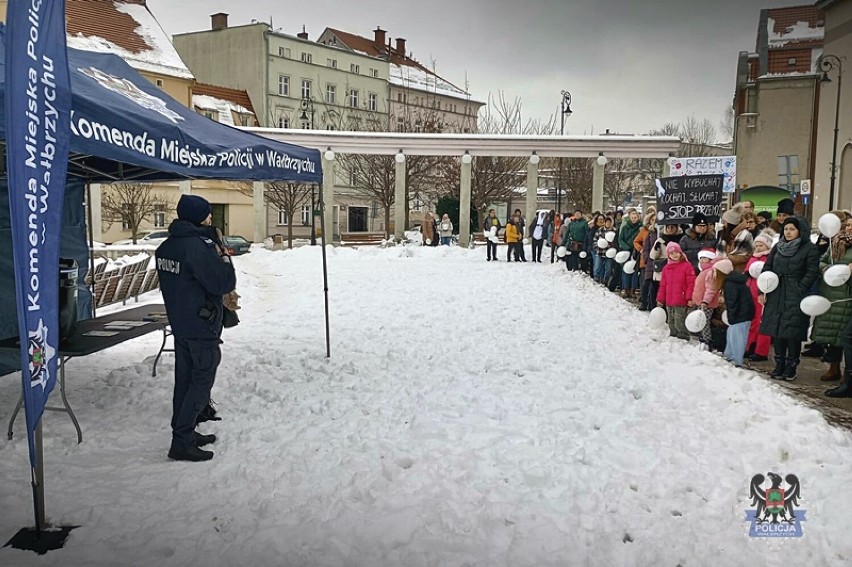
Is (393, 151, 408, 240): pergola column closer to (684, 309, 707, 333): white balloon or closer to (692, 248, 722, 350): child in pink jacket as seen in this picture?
(692, 248, 722, 350): child in pink jacket

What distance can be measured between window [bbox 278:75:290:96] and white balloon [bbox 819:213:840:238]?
53793 millimetres

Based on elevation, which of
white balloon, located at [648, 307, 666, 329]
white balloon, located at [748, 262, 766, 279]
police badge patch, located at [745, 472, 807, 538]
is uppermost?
white balloon, located at [748, 262, 766, 279]

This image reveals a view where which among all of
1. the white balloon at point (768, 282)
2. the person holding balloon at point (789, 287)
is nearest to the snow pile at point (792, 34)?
the person holding balloon at point (789, 287)

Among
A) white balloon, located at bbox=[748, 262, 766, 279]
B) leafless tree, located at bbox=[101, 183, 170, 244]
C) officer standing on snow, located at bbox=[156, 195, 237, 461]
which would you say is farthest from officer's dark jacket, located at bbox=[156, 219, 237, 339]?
leafless tree, located at bbox=[101, 183, 170, 244]

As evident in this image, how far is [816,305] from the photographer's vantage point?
22.9 feet

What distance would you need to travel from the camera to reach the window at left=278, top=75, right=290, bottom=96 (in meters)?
56.2

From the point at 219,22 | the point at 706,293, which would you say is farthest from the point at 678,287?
the point at 219,22

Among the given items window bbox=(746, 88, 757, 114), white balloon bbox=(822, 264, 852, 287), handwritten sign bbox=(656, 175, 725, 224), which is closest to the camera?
white balloon bbox=(822, 264, 852, 287)

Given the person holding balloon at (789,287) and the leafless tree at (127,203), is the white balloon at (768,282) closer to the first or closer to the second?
the person holding balloon at (789,287)

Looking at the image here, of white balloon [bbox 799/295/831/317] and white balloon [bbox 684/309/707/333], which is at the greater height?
white balloon [bbox 799/295/831/317]

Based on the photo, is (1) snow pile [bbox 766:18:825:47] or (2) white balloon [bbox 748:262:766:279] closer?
(2) white balloon [bbox 748:262:766:279]

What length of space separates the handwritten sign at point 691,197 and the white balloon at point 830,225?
3583mm

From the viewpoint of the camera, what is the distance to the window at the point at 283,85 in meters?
56.2

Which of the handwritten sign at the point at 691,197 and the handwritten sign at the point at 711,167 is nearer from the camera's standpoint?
the handwritten sign at the point at 691,197
